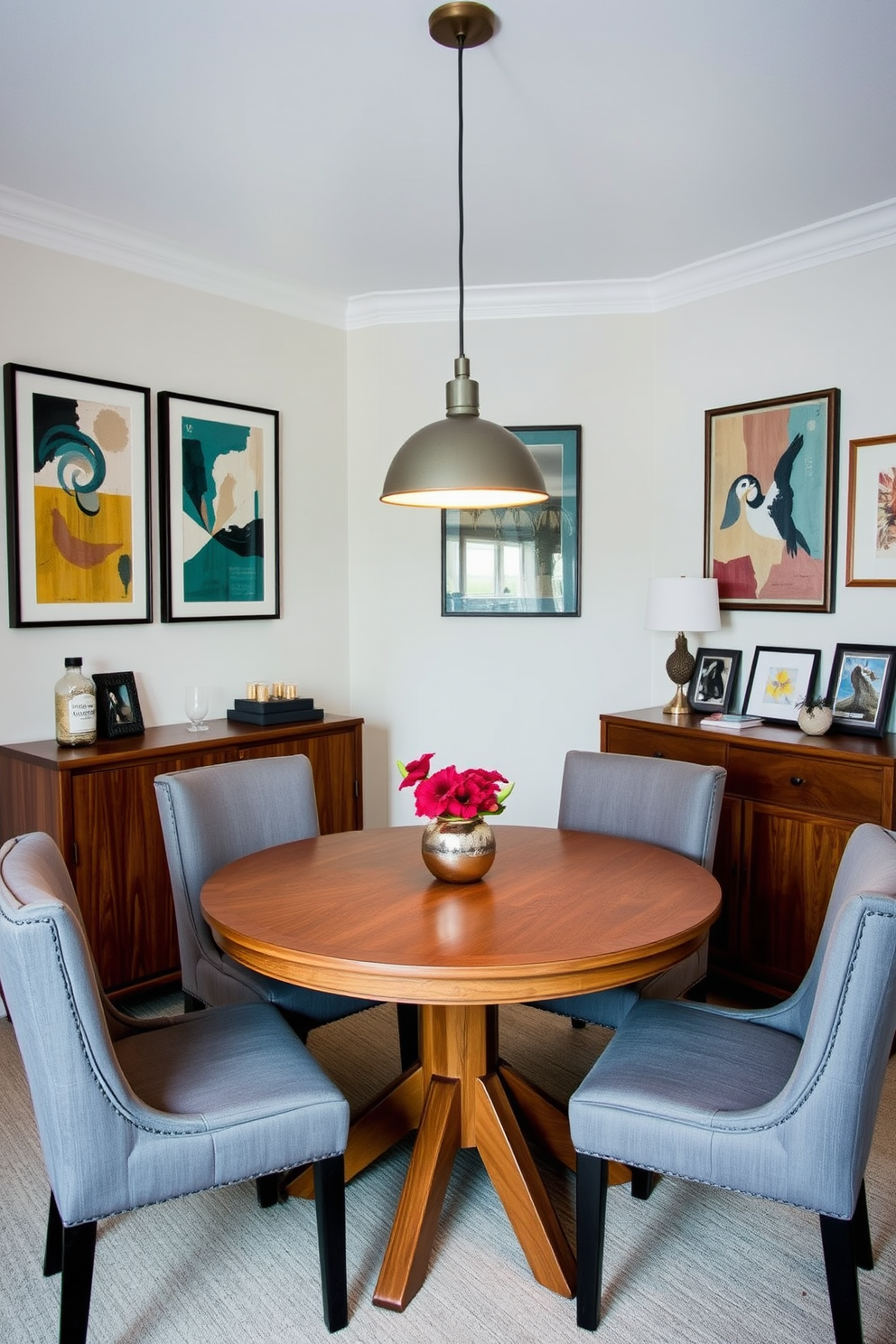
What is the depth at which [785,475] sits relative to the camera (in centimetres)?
359

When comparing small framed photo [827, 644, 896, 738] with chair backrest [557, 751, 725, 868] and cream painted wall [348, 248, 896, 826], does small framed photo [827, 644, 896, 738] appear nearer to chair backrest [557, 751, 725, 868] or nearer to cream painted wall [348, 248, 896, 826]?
cream painted wall [348, 248, 896, 826]

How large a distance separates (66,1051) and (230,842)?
1.04m

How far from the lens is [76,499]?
3.31 metres

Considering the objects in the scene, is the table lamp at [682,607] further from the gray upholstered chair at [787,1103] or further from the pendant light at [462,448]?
the gray upholstered chair at [787,1103]

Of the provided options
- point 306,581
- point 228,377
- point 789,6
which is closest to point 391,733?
point 306,581

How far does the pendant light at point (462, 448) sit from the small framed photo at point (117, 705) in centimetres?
158

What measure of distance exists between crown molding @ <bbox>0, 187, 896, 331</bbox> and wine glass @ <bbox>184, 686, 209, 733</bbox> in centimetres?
157

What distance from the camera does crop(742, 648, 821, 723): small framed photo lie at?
3.47m

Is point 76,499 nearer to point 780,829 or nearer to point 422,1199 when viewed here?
point 422,1199

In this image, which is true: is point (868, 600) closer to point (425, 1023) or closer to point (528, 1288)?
point (425, 1023)

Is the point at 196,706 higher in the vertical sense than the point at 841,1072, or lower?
A: higher

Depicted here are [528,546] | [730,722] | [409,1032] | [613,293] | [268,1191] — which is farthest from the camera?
[528,546]

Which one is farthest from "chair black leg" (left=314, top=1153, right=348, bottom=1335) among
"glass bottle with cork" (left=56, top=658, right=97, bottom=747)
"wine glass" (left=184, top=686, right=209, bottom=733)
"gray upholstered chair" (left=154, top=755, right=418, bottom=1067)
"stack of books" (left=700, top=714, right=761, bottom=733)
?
"stack of books" (left=700, top=714, right=761, bottom=733)

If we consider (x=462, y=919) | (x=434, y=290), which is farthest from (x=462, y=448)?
(x=434, y=290)
